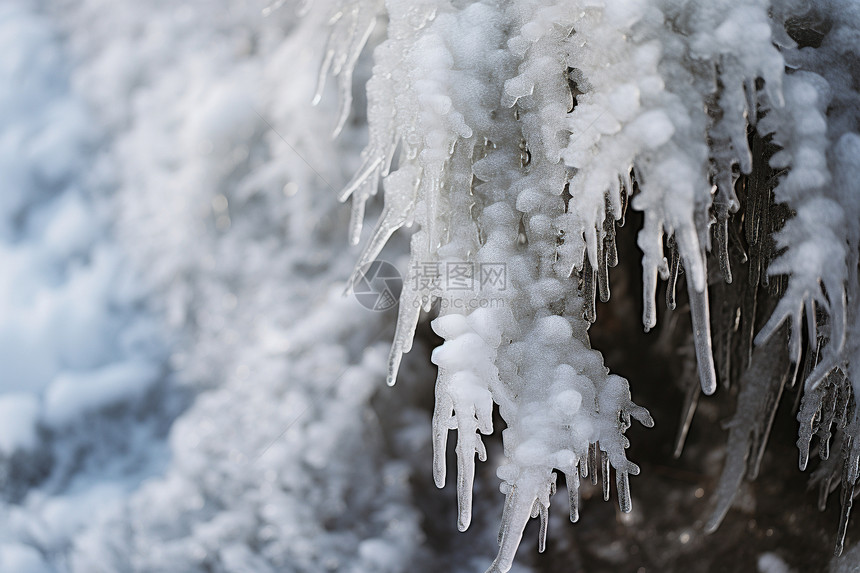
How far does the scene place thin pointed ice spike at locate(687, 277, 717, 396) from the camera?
682 mm

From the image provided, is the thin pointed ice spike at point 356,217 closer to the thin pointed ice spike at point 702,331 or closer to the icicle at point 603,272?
the icicle at point 603,272

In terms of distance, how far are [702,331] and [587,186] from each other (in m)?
0.19

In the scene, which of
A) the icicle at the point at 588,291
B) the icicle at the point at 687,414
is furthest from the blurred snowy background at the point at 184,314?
the icicle at the point at 588,291

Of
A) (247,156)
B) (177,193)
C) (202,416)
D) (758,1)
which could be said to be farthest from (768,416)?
(177,193)

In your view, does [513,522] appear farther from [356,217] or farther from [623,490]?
[356,217]

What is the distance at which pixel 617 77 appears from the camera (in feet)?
2.30

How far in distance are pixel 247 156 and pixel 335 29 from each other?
76cm

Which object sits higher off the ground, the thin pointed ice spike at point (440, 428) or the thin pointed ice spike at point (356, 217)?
the thin pointed ice spike at point (356, 217)

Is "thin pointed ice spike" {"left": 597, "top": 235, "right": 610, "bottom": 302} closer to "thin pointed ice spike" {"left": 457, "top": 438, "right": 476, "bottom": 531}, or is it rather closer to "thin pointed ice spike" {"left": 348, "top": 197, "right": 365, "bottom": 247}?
"thin pointed ice spike" {"left": 457, "top": 438, "right": 476, "bottom": 531}

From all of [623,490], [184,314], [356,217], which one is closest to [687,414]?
[623,490]

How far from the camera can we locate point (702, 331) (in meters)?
0.69

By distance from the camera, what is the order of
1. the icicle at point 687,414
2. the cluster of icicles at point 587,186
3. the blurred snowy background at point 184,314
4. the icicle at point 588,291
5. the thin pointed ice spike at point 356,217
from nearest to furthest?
the cluster of icicles at point 587,186, the icicle at point 588,291, the thin pointed ice spike at point 356,217, the icicle at point 687,414, the blurred snowy background at point 184,314

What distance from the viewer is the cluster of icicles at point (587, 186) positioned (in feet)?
2.24

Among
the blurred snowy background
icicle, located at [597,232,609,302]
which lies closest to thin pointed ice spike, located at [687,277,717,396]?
icicle, located at [597,232,609,302]
